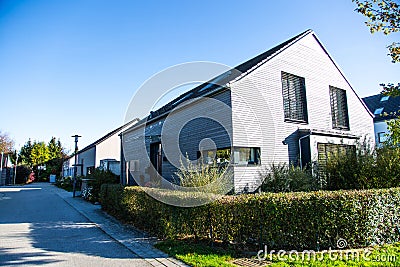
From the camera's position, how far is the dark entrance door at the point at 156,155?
49.3 ft

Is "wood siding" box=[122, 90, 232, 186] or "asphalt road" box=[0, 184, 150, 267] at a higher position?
"wood siding" box=[122, 90, 232, 186]

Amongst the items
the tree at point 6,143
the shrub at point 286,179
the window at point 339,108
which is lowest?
the shrub at point 286,179

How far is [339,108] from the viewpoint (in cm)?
1409

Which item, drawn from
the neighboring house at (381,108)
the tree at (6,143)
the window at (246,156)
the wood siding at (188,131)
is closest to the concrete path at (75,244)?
the wood siding at (188,131)

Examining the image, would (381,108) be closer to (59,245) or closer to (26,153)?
(59,245)

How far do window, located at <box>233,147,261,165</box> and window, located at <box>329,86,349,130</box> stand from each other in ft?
17.8

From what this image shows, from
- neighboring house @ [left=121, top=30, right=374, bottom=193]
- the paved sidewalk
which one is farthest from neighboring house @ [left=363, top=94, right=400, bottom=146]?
the paved sidewalk

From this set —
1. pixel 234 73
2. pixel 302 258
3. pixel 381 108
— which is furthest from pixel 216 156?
pixel 381 108

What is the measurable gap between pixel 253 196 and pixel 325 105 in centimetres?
934

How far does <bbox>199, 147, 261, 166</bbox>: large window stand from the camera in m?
10.0

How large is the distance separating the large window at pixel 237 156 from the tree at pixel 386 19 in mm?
4781

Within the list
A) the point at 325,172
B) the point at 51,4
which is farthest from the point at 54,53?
the point at 325,172

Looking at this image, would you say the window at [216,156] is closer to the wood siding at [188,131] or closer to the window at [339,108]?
the wood siding at [188,131]

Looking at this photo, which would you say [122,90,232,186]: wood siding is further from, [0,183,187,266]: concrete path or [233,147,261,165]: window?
[0,183,187,266]: concrete path
